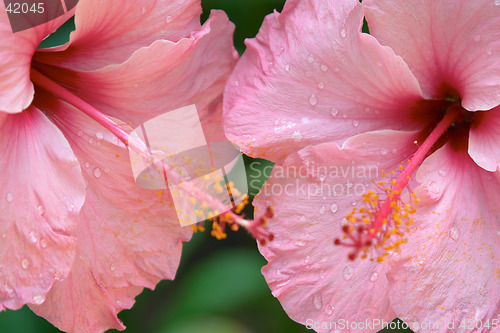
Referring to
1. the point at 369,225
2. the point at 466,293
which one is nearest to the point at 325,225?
the point at 369,225

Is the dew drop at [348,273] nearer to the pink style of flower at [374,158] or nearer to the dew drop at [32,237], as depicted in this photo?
the pink style of flower at [374,158]

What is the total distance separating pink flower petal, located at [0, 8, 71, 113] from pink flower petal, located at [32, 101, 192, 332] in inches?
8.6

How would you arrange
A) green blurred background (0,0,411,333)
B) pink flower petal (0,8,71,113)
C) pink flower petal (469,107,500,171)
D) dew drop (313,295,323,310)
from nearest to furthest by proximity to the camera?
pink flower petal (0,8,71,113) → pink flower petal (469,107,500,171) → dew drop (313,295,323,310) → green blurred background (0,0,411,333)

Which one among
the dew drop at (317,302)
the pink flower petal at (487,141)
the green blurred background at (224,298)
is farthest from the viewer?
the green blurred background at (224,298)

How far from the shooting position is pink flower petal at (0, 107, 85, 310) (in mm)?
1133

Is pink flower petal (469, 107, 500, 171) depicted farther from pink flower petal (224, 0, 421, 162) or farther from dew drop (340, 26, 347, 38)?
dew drop (340, 26, 347, 38)

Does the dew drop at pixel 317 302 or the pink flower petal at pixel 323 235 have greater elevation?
the pink flower petal at pixel 323 235

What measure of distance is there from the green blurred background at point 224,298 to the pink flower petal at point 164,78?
40 centimetres

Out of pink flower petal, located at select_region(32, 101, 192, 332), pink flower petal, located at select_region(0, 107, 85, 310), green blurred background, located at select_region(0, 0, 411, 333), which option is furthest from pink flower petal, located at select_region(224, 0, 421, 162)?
green blurred background, located at select_region(0, 0, 411, 333)

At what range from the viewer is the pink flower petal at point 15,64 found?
1041 millimetres

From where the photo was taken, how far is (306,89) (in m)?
1.27

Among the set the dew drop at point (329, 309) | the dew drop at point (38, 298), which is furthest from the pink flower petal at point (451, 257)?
the dew drop at point (38, 298)

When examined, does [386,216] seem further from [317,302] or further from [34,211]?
[34,211]

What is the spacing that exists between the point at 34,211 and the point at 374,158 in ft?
2.49
